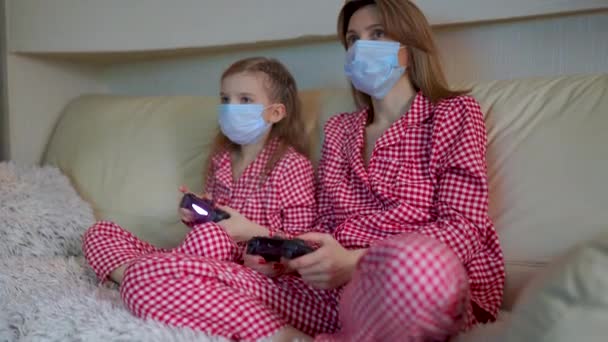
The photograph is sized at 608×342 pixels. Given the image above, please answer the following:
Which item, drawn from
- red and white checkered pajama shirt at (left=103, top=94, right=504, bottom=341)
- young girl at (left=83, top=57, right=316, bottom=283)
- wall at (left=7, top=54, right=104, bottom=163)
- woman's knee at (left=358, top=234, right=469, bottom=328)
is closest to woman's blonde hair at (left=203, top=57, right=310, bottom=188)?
young girl at (left=83, top=57, right=316, bottom=283)

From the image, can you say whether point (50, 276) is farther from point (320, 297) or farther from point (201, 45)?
point (201, 45)

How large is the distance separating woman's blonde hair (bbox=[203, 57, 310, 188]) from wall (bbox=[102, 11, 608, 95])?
26 centimetres

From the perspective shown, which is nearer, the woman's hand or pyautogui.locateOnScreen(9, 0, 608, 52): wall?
the woman's hand

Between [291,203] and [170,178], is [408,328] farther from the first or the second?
[170,178]

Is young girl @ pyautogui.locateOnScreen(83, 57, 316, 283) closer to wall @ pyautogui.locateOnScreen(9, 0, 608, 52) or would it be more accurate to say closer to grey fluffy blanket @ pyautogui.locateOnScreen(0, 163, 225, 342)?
grey fluffy blanket @ pyautogui.locateOnScreen(0, 163, 225, 342)

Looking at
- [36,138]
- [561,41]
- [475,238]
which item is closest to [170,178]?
[36,138]

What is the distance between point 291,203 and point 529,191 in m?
0.45

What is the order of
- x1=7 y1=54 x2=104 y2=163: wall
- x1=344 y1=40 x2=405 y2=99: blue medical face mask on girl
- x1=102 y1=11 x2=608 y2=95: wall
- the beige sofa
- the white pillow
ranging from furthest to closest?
x1=7 y1=54 x2=104 y2=163: wall → x1=102 y1=11 x2=608 y2=95: wall → x1=344 y1=40 x2=405 y2=99: blue medical face mask on girl → the beige sofa → the white pillow

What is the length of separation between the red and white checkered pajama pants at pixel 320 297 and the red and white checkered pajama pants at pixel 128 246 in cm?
11

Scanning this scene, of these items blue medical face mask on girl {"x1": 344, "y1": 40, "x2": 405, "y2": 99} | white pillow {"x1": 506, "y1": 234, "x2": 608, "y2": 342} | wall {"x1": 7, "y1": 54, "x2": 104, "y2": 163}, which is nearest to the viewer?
white pillow {"x1": 506, "y1": 234, "x2": 608, "y2": 342}

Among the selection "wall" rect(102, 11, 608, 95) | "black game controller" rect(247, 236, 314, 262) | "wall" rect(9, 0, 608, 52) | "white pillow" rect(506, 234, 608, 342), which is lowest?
"black game controller" rect(247, 236, 314, 262)

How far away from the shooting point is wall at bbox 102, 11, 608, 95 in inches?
47.7

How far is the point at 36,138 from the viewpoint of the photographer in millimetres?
1861

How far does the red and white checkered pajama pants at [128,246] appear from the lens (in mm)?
1043
